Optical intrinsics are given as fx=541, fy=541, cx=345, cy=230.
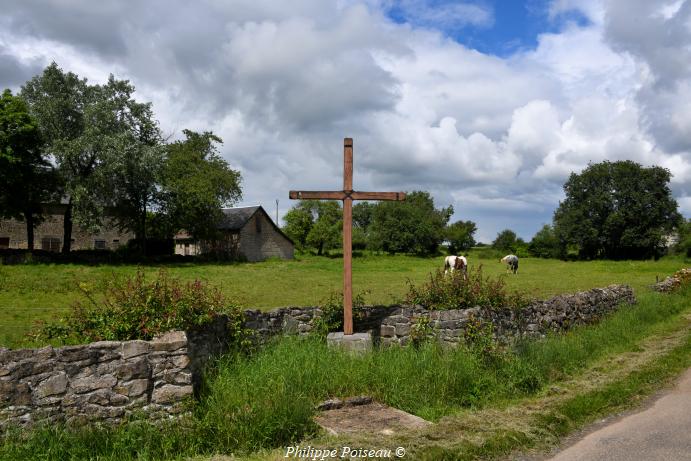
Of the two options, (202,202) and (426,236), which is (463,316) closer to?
(202,202)

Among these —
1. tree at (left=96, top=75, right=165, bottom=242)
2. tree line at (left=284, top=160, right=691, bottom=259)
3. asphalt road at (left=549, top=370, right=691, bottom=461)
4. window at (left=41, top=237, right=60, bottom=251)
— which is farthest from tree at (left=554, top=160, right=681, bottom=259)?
asphalt road at (left=549, top=370, right=691, bottom=461)

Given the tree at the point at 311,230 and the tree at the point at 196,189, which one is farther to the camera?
the tree at the point at 311,230

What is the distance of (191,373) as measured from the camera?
22.3ft

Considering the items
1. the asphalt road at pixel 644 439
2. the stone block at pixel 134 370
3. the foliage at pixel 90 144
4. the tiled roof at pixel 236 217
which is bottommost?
the asphalt road at pixel 644 439

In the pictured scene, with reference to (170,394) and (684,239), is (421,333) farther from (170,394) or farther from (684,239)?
(684,239)

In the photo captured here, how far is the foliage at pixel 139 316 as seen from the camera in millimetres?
7035

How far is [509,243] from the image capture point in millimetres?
80000

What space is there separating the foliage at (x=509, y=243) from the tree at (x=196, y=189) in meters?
42.1

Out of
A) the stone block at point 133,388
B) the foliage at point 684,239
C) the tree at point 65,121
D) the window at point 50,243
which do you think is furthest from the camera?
the foliage at point 684,239

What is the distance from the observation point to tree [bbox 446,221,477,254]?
268 feet

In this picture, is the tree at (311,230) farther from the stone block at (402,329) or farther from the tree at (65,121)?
the stone block at (402,329)

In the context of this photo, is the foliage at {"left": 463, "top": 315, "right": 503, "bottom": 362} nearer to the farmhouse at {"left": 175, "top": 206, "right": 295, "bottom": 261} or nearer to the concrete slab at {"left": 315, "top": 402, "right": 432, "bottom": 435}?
the concrete slab at {"left": 315, "top": 402, "right": 432, "bottom": 435}

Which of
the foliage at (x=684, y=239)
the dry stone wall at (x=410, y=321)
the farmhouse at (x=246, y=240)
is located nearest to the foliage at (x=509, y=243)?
the foliage at (x=684, y=239)

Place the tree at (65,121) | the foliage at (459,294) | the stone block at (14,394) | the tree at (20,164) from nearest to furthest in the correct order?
1. the stone block at (14,394)
2. the foliage at (459,294)
3. the tree at (20,164)
4. the tree at (65,121)
